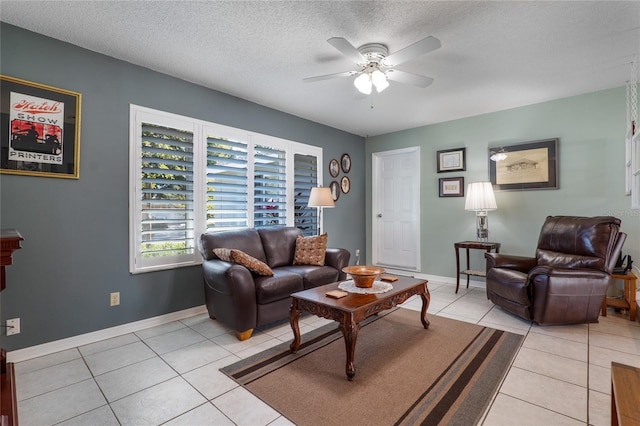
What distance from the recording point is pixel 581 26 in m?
2.33

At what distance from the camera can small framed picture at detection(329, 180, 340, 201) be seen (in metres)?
5.13

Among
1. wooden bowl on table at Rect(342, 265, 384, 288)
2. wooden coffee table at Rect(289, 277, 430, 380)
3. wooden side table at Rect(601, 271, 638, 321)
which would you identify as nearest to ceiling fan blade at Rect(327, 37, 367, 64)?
wooden bowl on table at Rect(342, 265, 384, 288)

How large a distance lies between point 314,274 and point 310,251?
47 cm

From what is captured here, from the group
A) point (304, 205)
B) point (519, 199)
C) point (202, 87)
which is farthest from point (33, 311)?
point (519, 199)

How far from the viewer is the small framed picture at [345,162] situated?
17.5 ft

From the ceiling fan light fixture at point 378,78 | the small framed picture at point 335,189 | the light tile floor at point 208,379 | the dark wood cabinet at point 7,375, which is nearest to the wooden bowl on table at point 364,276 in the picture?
the light tile floor at point 208,379

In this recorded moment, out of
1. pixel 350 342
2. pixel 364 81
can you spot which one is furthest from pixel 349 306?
pixel 364 81

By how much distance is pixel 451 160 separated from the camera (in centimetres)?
472

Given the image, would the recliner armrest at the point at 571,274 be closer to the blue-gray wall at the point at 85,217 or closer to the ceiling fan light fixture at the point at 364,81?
the ceiling fan light fixture at the point at 364,81

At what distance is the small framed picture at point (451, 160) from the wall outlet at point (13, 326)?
514 cm

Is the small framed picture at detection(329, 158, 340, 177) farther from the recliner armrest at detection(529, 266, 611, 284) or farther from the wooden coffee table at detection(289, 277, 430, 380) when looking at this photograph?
the recliner armrest at detection(529, 266, 611, 284)

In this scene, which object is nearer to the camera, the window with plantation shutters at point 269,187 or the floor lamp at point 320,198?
the window with plantation shutters at point 269,187

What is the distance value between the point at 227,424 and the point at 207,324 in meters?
1.59

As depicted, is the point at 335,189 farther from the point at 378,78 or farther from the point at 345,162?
the point at 378,78
